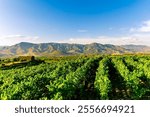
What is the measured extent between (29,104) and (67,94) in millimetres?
10057

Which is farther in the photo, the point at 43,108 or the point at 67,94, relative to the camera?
the point at 67,94

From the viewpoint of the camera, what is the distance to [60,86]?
809 inches

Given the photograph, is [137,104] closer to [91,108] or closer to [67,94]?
[91,108]

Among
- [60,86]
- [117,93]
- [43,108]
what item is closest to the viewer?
[43,108]

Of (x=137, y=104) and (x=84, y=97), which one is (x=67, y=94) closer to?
(x=84, y=97)

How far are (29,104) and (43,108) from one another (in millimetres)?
1033

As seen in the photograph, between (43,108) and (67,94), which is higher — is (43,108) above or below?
above

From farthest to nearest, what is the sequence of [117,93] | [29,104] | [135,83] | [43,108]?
1. [117,93]
2. [135,83]
3. [29,104]
4. [43,108]

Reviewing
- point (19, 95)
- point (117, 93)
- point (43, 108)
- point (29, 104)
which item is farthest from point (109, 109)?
point (117, 93)

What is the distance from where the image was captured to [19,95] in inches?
739

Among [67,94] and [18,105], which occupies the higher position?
[18,105]

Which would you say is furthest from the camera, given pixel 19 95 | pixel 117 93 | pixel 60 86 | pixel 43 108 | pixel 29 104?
pixel 117 93

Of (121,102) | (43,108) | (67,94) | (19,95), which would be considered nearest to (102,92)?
(67,94)

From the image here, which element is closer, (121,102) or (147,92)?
(121,102)
